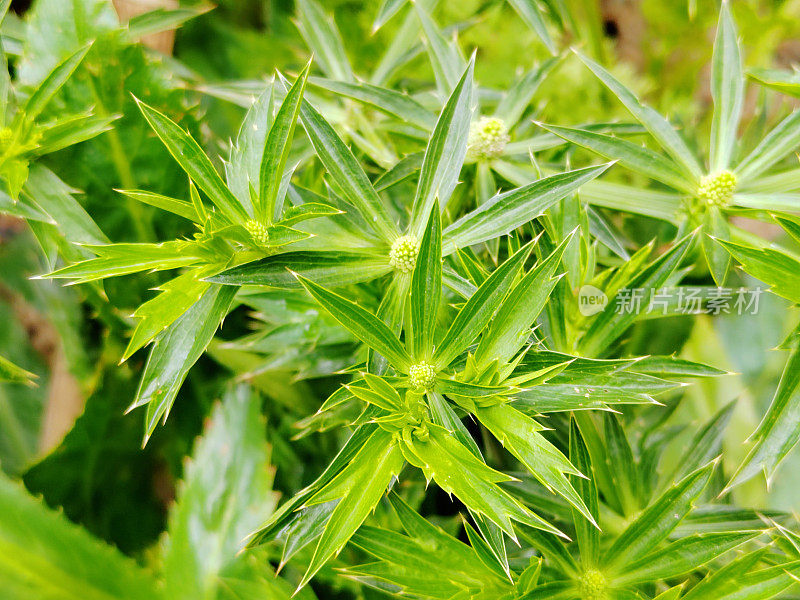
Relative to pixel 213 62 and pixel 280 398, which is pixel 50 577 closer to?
pixel 280 398

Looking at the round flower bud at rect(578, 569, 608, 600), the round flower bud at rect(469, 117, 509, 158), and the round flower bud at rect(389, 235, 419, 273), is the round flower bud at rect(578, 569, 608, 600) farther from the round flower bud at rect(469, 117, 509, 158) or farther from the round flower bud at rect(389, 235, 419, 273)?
the round flower bud at rect(469, 117, 509, 158)

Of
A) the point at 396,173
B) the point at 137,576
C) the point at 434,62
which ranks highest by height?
the point at 434,62

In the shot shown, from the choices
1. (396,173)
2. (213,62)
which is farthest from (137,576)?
(213,62)

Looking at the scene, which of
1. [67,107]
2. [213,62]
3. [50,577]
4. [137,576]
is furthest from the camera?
[213,62]

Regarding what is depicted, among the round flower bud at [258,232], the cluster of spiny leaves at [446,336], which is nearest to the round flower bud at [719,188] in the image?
the cluster of spiny leaves at [446,336]

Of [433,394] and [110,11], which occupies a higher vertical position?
[110,11]

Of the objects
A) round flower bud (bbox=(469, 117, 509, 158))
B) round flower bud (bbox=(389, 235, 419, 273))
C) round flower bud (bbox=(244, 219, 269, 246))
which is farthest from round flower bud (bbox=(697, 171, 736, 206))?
round flower bud (bbox=(244, 219, 269, 246))

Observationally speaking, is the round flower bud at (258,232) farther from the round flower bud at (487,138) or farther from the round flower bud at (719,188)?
the round flower bud at (719,188)
